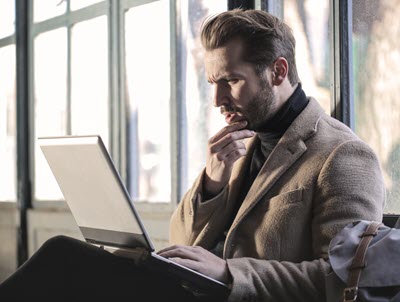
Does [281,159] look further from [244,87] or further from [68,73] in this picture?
[68,73]

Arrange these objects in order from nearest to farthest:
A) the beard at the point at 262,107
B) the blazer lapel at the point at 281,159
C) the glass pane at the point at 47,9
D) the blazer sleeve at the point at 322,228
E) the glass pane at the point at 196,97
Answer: the blazer sleeve at the point at 322,228 < the blazer lapel at the point at 281,159 < the beard at the point at 262,107 < the glass pane at the point at 196,97 < the glass pane at the point at 47,9

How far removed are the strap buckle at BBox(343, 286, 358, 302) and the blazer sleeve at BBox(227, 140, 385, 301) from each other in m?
0.22

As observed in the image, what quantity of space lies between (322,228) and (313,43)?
136 cm

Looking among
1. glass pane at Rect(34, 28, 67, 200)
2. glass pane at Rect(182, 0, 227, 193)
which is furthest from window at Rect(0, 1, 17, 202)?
glass pane at Rect(182, 0, 227, 193)

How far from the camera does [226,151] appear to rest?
2518 millimetres

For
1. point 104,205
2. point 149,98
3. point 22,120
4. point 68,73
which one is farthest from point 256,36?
point 22,120

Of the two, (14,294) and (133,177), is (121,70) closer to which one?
(133,177)

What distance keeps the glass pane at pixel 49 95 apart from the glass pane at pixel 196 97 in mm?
1445

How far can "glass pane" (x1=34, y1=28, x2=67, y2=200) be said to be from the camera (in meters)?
5.68

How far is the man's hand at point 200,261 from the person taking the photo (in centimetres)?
210

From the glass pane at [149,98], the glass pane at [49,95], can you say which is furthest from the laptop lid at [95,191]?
the glass pane at [49,95]

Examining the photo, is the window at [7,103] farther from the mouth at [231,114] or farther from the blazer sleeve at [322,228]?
the blazer sleeve at [322,228]

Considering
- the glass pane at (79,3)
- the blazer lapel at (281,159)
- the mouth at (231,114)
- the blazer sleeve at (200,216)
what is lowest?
the blazer sleeve at (200,216)

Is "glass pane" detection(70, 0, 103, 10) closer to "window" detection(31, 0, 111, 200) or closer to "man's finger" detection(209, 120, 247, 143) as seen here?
"window" detection(31, 0, 111, 200)
